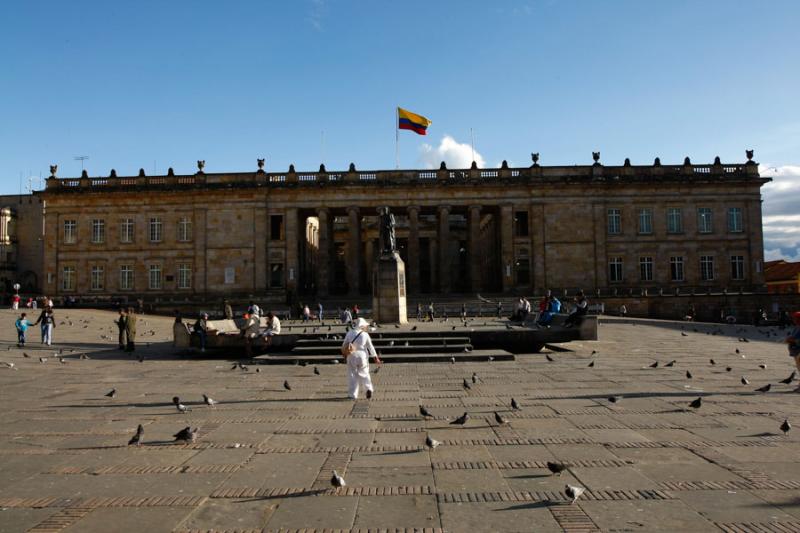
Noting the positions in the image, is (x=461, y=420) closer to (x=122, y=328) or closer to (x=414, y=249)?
(x=122, y=328)

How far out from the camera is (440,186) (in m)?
52.3

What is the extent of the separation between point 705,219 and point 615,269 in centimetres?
861

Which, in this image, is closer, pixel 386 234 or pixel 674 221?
pixel 386 234

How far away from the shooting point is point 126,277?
2096 inches

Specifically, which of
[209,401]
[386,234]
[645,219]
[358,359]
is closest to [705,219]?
[645,219]

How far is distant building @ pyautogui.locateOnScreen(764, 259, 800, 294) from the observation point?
70.1 meters

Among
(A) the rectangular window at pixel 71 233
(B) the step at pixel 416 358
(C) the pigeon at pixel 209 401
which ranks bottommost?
(B) the step at pixel 416 358

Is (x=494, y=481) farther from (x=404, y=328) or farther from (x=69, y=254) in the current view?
(x=69, y=254)

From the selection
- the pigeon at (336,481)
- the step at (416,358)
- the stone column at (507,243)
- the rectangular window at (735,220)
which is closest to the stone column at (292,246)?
the stone column at (507,243)

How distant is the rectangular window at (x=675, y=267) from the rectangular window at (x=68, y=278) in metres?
50.4

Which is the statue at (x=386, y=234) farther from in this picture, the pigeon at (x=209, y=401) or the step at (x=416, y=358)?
the pigeon at (x=209, y=401)

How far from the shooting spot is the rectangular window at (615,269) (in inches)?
2048

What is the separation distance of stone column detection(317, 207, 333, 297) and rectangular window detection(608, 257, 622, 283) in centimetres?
2339

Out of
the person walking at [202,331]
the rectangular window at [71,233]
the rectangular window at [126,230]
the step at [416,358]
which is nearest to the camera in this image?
the step at [416,358]
